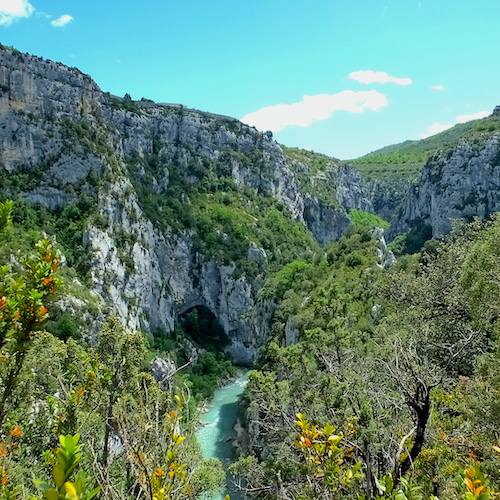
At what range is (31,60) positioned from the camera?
49.2 m

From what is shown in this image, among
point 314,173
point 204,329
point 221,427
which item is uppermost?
point 314,173

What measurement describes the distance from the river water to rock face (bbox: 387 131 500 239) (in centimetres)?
4029

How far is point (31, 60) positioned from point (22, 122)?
901 cm

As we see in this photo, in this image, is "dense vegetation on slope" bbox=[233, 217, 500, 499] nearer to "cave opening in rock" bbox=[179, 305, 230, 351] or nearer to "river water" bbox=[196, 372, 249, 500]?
"river water" bbox=[196, 372, 249, 500]

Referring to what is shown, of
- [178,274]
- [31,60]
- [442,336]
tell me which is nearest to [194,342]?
[178,274]

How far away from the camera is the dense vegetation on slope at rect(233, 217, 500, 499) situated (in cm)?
650

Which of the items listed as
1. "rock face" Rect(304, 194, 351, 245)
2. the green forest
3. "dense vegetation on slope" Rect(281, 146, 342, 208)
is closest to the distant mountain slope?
"rock face" Rect(304, 194, 351, 245)

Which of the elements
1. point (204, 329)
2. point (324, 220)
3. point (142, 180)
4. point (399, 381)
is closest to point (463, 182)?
point (324, 220)

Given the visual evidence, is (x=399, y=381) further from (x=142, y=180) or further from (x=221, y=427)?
(x=142, y=180)

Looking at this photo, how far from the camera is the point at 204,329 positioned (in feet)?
211

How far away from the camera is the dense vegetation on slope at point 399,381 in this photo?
6496 millimetres

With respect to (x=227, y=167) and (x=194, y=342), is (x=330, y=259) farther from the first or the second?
(x=227, y=167)

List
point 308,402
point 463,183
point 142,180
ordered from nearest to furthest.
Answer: point 308,402 < point 142,180 < point 463,183

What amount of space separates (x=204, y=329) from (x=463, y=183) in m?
51.6
